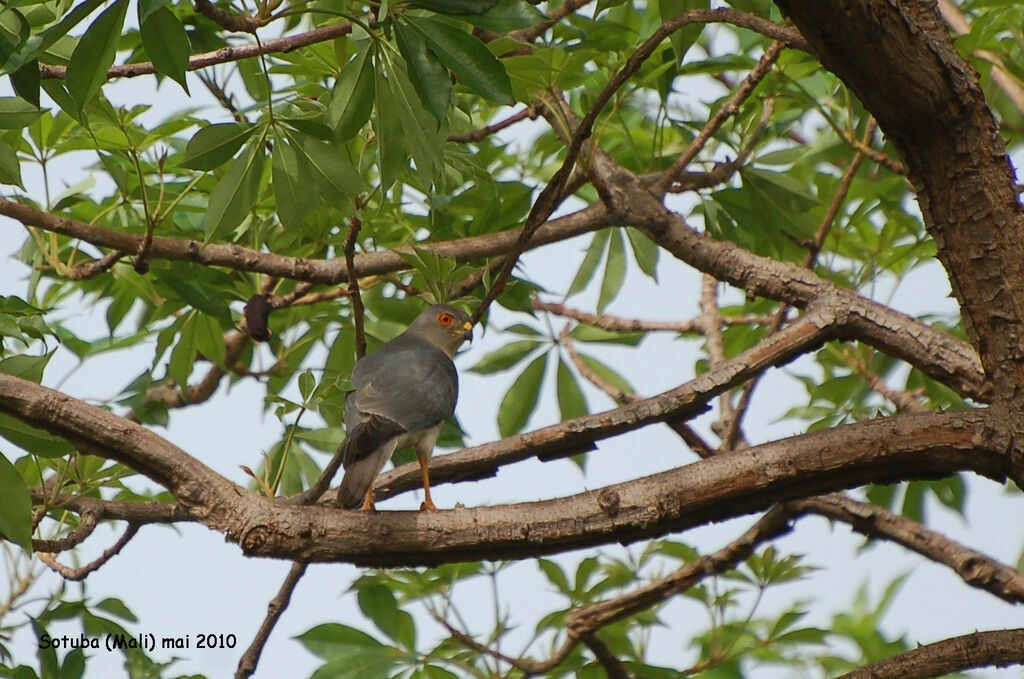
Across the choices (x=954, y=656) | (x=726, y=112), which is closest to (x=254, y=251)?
(x=726, y=112)

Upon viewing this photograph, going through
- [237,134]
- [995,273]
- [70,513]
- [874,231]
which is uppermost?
[874,231]

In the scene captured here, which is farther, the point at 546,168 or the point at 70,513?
the point at 546,168

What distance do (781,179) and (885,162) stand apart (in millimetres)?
573

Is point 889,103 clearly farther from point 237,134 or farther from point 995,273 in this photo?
point 237,134

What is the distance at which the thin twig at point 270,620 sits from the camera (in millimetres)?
3537

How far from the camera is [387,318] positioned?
5066 mm

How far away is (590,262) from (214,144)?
2087 mm

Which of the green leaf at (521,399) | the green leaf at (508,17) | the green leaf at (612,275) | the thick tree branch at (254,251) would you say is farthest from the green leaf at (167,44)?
the green leaf at (521,399)

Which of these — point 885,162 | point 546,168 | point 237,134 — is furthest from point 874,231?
point 237,134

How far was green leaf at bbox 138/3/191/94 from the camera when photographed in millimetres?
2580

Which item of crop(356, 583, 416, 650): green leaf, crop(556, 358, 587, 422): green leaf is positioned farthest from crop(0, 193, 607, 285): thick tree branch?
crop(356, 583, 416, 650): green leaf

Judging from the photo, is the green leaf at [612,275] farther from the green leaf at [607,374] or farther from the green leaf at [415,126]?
the green leaf at [415,126]

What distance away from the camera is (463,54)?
2545 millimetres

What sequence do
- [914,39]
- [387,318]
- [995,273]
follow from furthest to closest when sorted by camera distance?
[387,318], [995,273], [914,39]
